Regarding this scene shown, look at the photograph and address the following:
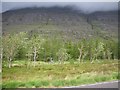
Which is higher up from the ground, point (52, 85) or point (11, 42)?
point (11, 42)

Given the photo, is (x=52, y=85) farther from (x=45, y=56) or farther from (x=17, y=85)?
(x=45, y=56)

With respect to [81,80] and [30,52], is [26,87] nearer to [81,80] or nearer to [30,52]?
[81,80]

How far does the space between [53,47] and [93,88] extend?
209 ft

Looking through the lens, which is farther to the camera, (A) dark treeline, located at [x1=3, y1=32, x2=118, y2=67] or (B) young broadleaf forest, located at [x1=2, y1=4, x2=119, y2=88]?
(A) dark treeline, located at [x1=3, y1=32, x2=118, y2=67]

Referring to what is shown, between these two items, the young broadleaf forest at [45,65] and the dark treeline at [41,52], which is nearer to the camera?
the young broadleaf forest at [45,65]

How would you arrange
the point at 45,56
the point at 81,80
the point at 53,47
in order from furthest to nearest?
the point at 53,47 → the point at 45,56 → the point at 81,80

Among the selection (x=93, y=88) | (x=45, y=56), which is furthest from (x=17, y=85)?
(x=45, y=56)

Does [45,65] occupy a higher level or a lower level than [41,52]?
lower

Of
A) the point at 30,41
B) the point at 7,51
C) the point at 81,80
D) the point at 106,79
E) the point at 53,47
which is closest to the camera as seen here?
the point at 81,80

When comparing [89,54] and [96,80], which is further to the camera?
[89,54]

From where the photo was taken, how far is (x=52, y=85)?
1445 centimetres

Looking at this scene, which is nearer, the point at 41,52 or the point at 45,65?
the point at 45,65

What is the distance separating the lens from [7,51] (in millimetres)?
40062

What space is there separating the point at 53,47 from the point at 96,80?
198ft
